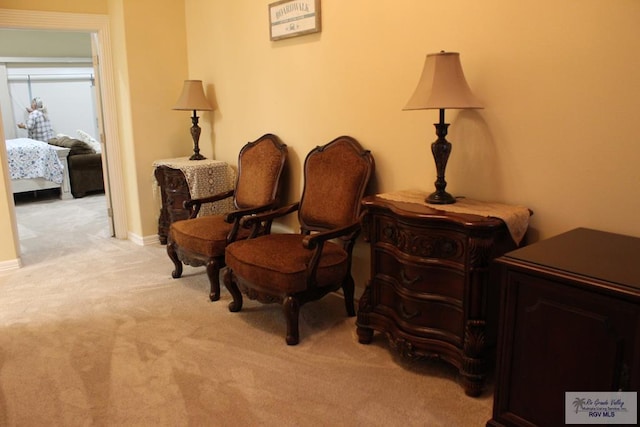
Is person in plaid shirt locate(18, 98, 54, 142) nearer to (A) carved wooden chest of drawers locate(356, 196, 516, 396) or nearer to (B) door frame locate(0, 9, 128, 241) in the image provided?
(B) door frame locate(0, 9, 128, 241)

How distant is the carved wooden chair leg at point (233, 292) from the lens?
10.0 feet

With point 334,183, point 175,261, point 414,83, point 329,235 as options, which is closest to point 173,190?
point 175,261

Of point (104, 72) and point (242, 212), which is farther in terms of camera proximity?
point (104, 72)

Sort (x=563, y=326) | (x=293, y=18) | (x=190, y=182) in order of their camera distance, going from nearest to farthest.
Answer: (x=563, y=326), (x=293, y=18), (x=190, y=182)

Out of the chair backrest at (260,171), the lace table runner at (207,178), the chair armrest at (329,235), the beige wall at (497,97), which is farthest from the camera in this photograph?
the lace table runner at (207,178)

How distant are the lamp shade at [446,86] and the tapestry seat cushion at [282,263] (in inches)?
38.5

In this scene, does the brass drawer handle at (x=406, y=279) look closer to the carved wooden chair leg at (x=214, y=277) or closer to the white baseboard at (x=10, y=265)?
the carved wooden chair leg at (x=214, y=277)

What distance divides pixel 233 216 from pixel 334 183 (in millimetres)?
689

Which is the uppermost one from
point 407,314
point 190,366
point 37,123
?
point 37,123

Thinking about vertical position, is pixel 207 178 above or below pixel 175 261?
above

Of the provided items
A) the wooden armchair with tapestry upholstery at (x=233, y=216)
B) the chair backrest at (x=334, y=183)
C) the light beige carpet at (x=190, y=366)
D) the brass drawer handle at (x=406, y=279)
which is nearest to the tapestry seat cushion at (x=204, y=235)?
the wooden armchair with tapestry upholstery at (x=233, y=216)

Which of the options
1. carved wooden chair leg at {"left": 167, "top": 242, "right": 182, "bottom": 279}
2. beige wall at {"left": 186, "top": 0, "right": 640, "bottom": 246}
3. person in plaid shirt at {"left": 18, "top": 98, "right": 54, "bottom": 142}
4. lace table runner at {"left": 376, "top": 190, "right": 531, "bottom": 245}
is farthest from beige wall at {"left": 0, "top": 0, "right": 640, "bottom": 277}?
person in plaid shirt at {"left": 18, "top": 98, "right": 54, "bottom": 142}

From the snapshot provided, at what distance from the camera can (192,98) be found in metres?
4.18

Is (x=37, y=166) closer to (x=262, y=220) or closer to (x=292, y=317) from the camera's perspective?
(x=262, y=220)
